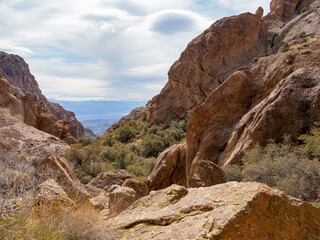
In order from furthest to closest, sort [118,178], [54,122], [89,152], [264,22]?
[264,22]
[54,122]
[89,152]
[118,178]

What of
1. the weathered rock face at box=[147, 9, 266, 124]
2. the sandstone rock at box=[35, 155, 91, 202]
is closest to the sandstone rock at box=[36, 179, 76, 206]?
the sandstone rock at box=[35, 155, 91, 202]

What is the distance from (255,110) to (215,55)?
104 ft

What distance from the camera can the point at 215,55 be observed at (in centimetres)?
4222

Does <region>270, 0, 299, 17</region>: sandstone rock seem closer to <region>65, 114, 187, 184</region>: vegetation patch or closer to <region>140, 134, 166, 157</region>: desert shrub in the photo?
<region>65, 114, 187, 184</region>: vegetation patch

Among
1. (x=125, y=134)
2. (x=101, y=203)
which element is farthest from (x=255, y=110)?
(x=125, y=134)

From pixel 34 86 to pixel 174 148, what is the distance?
106844mm

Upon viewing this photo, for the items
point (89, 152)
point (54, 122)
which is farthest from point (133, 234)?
point (54, 122)

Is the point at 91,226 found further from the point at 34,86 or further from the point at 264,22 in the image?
the point at 34,86

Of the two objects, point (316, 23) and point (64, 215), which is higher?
point (316, 23)

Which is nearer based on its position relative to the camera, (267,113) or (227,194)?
(227,194)

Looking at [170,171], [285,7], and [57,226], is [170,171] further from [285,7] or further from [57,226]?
[285,7]

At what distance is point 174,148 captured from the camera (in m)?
18.8

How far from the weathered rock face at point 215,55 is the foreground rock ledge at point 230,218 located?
38.1 meters

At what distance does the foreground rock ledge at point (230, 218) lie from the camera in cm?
340
